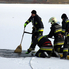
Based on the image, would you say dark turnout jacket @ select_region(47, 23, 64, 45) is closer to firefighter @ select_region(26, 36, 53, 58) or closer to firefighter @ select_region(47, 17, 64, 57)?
firefighter @ select_region(47, 17, 64, 57)

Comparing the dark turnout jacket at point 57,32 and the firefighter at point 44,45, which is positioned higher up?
the dark turnout jacket at point 57,32

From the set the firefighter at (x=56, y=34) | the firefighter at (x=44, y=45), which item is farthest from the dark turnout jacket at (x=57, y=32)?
the firefighter at (x=44, y=45)

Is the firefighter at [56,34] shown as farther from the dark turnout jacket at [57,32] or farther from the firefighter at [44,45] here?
the firefighter at [44,45]

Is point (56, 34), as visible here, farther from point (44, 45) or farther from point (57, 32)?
point (44, 45)

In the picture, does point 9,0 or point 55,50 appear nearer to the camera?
point 55,50

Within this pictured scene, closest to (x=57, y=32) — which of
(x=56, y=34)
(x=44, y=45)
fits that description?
(x=56, y=34)

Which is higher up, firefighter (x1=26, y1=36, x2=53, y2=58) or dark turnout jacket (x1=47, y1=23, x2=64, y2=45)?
dark turnout jacket (x1=47, y1=23, x2=64, y2=45)

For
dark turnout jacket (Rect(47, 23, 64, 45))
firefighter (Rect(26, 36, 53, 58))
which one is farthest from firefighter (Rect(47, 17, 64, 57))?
firefighter (Rect(26, 36, 53, 58))

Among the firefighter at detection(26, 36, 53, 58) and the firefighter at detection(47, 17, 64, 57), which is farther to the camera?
the firefighter at detection(47, 17, 64, 57)
